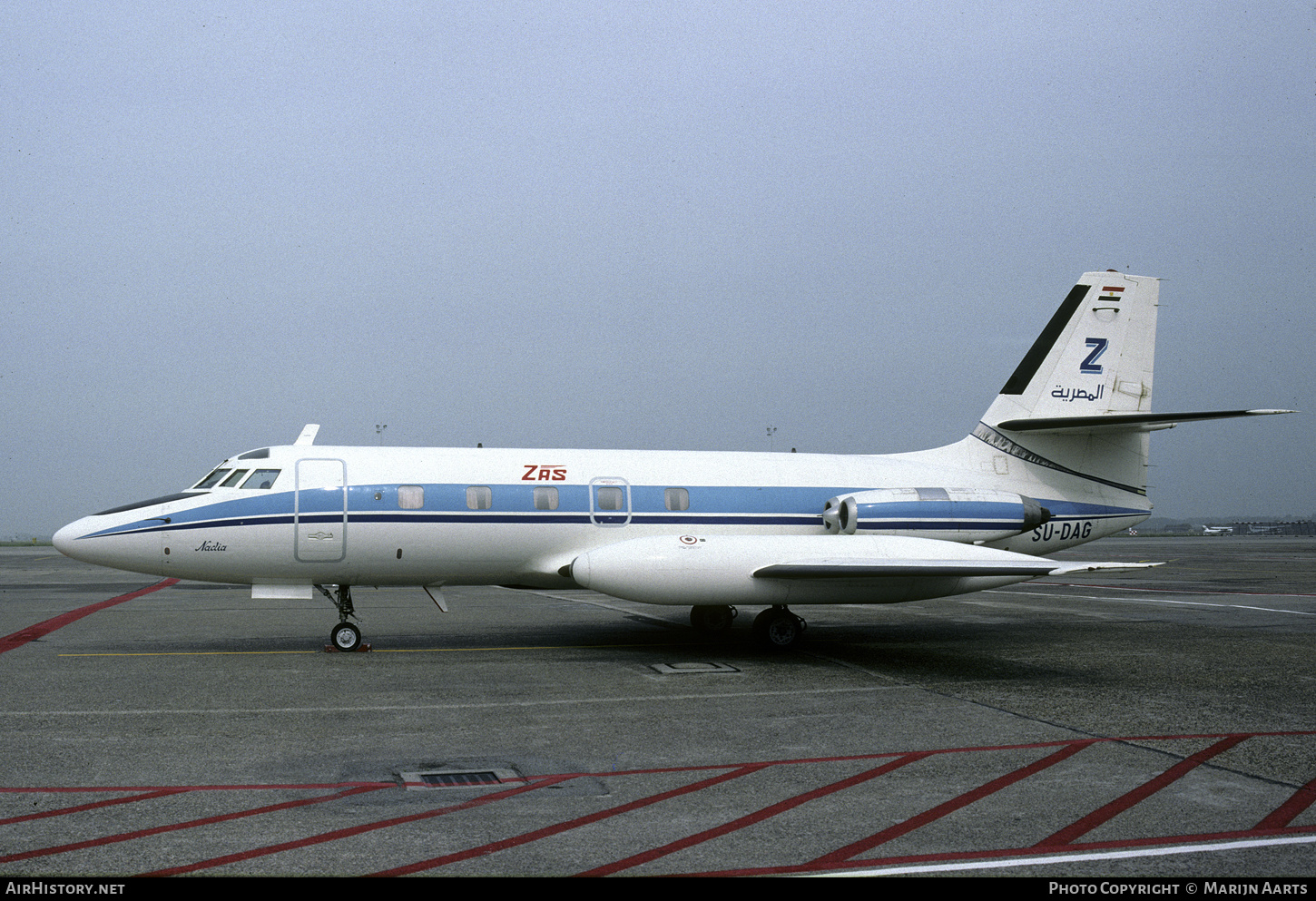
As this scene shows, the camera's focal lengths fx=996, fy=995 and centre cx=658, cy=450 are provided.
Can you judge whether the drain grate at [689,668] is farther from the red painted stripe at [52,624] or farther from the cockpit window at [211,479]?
the red painted stripe at [52,624]

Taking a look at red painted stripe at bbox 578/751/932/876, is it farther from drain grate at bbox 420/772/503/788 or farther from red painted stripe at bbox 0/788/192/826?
red painted stripe at bbox 0/788/192/826

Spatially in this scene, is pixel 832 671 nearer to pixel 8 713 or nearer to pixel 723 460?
pixel 723 460

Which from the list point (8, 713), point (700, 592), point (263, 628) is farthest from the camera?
point (263, 628)

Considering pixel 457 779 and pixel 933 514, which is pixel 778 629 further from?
pixel 457 779

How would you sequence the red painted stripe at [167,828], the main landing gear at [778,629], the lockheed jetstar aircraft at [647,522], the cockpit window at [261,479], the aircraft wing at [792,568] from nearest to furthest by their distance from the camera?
the red painted stripe at [167,828] < the aircraft wing at [792,568] < the lockheed jetstar aircraft at [647,522] < the cockpit window at [261,479] < the main landing gear at [778,629]

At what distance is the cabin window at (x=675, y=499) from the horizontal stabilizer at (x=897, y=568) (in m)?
2.20

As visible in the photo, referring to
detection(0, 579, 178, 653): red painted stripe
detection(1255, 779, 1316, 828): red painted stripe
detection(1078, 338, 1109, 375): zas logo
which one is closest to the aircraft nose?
detection(0, 579, 178, 653): red painted stripe

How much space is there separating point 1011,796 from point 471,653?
9.50m

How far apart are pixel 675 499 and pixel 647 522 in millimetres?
626

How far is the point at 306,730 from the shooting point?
9.48 m

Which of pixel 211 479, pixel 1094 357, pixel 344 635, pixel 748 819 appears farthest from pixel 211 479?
pixel 1094 357

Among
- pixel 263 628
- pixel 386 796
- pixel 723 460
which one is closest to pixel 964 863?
pixel 386 796

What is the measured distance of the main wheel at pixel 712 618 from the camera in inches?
693

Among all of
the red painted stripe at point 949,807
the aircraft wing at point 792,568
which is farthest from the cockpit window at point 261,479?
the red painted stripe at point 949,807
